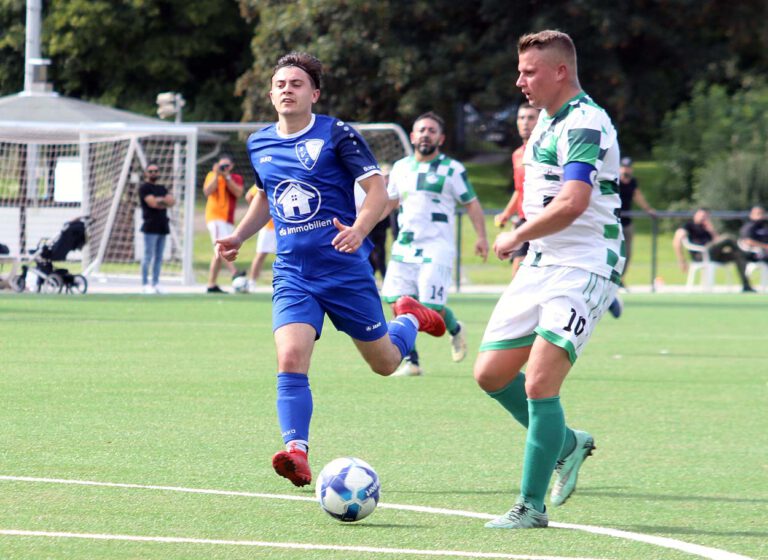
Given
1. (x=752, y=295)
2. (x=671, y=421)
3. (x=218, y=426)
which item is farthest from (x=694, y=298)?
(x=218, y=426)

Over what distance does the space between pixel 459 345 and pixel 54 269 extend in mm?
10665

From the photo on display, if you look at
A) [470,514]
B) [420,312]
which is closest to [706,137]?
[420,312]

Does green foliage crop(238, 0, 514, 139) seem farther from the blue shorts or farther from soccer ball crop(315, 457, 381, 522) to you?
soccer ball crop(315, 457, 381, 522)

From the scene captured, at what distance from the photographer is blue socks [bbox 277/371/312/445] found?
21.2 ft

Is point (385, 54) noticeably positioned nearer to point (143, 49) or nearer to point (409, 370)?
point (143, 49)

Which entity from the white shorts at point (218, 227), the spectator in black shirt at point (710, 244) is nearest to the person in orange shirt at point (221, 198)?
the white shorts at point (218, 227)

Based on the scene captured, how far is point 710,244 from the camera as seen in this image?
2594 centimetres

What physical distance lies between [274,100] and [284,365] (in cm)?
123

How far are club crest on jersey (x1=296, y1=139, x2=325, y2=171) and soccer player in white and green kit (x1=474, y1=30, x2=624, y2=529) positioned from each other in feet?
3.71

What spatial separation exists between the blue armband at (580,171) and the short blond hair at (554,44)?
0.44 meters

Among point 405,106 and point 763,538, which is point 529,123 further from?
point 405,106

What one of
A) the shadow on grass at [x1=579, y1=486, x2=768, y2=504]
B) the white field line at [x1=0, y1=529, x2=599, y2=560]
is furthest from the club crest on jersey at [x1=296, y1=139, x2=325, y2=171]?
the white field line at [x1=0, y1=529, x2=599, y2=560]

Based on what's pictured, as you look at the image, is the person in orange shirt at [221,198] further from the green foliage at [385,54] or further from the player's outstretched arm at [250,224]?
the player's outstretched arm at [250,224]

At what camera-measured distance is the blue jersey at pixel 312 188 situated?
6879mm
